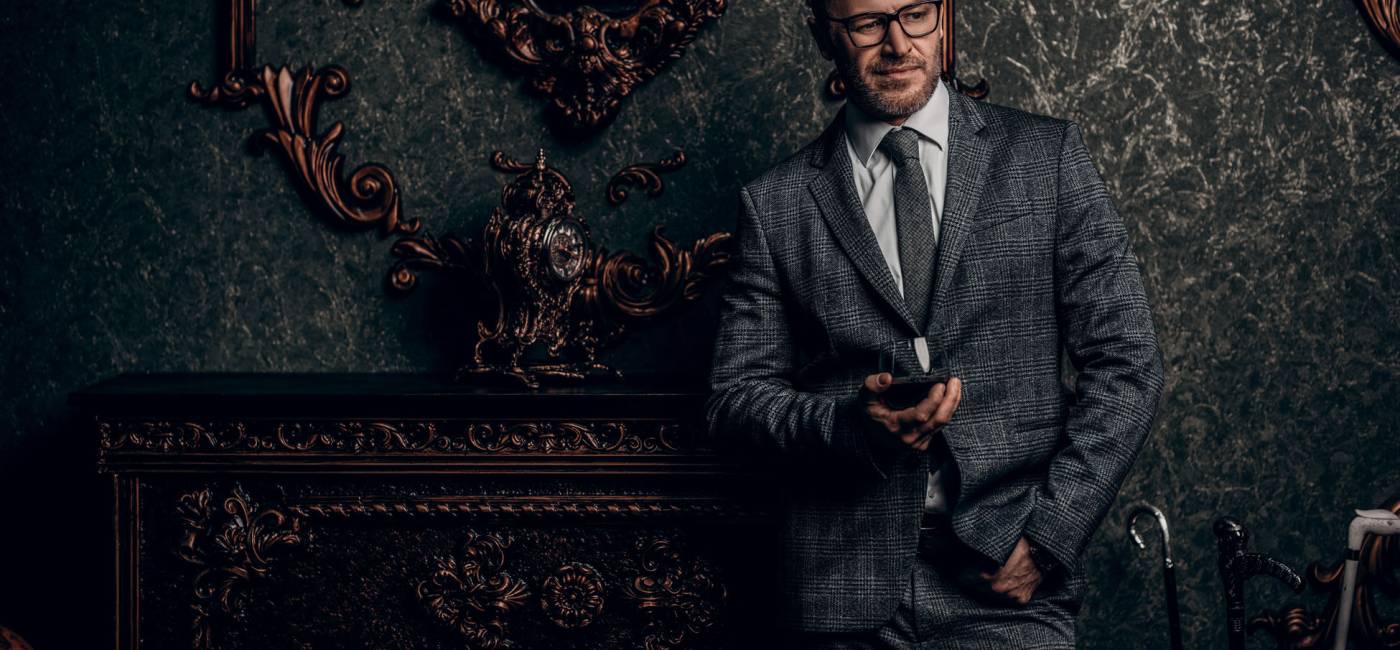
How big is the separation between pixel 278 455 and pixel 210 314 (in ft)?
1.84

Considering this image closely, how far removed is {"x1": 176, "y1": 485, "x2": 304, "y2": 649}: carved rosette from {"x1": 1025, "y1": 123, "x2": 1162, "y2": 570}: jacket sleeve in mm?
1322

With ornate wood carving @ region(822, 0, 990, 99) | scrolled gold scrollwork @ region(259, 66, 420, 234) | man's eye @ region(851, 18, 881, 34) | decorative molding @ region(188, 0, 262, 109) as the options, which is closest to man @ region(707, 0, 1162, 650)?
man's eye @ region(851, 18, 881, 34)

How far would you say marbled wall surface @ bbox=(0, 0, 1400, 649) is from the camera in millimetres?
2594

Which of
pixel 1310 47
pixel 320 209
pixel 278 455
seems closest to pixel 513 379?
pixel 278 455

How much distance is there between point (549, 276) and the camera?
236cm

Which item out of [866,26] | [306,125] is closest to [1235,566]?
[866,26]

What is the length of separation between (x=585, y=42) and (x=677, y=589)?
1121mm

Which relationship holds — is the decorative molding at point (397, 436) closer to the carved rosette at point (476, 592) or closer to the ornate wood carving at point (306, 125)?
the carved rosette at point (476, 592)

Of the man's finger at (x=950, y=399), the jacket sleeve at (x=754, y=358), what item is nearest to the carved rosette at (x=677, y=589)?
the jacket sleeve at (x=754, y=358)

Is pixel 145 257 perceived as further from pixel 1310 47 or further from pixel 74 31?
pixel 1310 47

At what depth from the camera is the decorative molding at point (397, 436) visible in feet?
7.32

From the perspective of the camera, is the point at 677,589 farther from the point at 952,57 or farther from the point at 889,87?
the point at 952,57

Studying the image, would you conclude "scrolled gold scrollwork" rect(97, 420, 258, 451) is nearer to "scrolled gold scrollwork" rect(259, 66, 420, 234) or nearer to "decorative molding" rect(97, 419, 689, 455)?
"decorative molding" rect(97, 419, 689, 455)

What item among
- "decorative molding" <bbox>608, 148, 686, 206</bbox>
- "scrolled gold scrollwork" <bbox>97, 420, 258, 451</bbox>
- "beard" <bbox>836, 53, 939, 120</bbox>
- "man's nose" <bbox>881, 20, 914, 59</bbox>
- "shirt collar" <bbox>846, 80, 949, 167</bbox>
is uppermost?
"man's nose" <bbox>881, 20, 914, 59</bbox>
